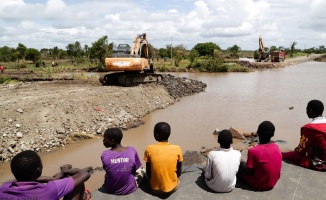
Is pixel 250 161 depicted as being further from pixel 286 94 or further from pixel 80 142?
pixel 286 94

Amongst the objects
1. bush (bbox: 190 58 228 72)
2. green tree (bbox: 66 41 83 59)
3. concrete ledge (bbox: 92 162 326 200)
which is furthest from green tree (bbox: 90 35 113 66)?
concrete ledge (bbox: 92 162 326 200)

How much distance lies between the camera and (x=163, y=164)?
4.22 m

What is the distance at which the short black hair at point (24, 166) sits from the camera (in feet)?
9.84

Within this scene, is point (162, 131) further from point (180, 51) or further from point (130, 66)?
point (180, 51)

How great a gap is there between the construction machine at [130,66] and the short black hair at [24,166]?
12.4m

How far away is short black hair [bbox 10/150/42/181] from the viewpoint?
3000 millimetres

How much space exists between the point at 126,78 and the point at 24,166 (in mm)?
13707

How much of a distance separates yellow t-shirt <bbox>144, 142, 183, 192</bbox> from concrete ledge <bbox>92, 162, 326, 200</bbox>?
0.30 m

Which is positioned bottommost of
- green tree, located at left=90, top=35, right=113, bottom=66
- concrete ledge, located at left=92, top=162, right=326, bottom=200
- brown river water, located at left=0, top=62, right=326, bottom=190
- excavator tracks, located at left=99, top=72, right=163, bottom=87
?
brown river water, located at left=0, top=62, right=326, bottom=190

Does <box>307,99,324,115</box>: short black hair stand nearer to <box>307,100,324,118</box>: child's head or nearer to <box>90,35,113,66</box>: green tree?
<box>307,100,324,118</box>: child's head

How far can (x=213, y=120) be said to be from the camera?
491 inches

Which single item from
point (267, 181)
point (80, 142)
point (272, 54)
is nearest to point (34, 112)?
point (80, 142)

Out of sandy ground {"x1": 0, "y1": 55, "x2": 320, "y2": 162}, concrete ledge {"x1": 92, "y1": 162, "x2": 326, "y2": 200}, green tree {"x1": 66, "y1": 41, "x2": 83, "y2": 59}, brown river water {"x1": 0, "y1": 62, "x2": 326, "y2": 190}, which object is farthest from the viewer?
green tree {"x1": 66, "y1": 41, "x2": 83, "y2": 59}

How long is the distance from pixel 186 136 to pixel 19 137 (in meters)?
5.66
